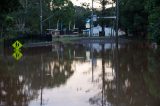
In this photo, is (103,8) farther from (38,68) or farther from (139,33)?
(38,68)

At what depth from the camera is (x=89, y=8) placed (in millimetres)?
109500

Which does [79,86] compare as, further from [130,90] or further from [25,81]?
[25,81]

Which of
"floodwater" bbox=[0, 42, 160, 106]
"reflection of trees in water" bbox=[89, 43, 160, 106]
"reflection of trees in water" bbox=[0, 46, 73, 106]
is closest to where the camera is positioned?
"reflection of trees in water" bbox=[89, 43, 160, 106]

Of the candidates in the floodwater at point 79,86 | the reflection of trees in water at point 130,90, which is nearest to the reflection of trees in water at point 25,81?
the floodwater at point 79,86

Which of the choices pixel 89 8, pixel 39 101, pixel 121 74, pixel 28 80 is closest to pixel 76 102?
pixel 39 101

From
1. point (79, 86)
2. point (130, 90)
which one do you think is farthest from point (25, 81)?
point (130, 90)

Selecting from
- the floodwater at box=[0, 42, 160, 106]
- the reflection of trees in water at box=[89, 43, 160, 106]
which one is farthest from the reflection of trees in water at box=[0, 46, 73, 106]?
the reflection of trees in water at box=[89, 43, 160, 106]

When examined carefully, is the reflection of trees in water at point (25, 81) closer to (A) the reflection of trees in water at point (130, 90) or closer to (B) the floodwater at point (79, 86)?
(B) the floodwater at point (79, 86)

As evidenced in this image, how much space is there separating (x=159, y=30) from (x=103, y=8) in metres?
69.0

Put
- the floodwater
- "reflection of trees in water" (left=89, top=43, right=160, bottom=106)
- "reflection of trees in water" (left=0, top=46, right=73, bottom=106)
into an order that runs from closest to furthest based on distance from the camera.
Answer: "reflection of trees in water" (left=89, top=43, right=160, bottom=106) < the floodwater < "reflection of trees in water" (left=0, top=46, right=73, bottom=106)

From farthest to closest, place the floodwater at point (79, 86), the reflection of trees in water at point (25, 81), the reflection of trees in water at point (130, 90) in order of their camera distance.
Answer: the reflection of trees in water at point (25, 81) → the floodwater at point (79, 86) → the reflection of trees in water at point (130, 90)

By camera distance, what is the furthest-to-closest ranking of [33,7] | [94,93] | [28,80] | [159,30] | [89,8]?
1. [89,8]
2. [33,7]
3. [159,30]
4. [28,80]
5. [94,93]

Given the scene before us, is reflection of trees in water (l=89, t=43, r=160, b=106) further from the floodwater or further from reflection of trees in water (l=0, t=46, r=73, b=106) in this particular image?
reflection of trees in water (l=0, t=46, r=73, b=106)

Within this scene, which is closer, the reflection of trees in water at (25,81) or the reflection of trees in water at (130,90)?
the reflection of trees in water at (130,90)
